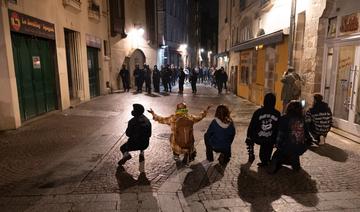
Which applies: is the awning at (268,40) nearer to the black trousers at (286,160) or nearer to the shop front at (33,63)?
the black trousers at (286,160)

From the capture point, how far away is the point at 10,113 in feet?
26.5

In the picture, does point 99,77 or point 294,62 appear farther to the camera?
point 99,77

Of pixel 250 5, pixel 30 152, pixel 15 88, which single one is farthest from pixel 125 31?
pixel 30 152

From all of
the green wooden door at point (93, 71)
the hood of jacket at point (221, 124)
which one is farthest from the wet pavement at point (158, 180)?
the green wooden door at point (93, 71)

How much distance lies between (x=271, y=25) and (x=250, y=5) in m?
3.08

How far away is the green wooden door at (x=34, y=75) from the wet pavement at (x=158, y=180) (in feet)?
6.62

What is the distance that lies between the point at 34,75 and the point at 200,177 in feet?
23.7

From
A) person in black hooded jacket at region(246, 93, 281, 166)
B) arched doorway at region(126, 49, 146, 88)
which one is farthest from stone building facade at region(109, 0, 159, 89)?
person in black hooded jacket at region(246, 93, 281, 166)

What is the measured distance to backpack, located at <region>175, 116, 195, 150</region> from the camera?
5.40 meters

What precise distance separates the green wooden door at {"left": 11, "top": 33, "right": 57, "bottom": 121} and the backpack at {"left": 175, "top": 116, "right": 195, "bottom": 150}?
5.69m

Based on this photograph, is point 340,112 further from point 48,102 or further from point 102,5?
point 102,5

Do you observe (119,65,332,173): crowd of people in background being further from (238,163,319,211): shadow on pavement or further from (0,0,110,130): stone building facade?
(0,0,110,130): stone building facade

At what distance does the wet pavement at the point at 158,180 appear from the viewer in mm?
4039

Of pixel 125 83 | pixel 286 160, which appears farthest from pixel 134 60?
pixel 286 160
